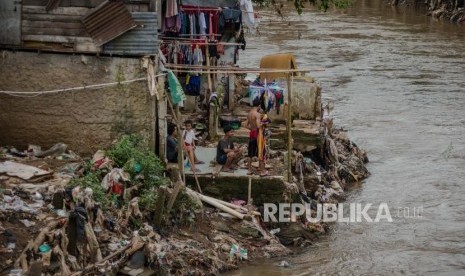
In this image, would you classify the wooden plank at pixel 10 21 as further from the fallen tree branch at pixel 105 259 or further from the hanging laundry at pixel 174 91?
the fallen tree branch at pixel 105 259

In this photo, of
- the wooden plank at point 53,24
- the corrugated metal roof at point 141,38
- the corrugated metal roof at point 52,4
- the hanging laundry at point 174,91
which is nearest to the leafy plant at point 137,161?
the hanging laundry at point 174,91

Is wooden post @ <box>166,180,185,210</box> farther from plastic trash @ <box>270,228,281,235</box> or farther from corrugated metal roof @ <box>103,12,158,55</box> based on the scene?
corrugated metal roof @ <box>103,12,158,55</box>

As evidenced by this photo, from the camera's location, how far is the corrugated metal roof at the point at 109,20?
12367 millimetres

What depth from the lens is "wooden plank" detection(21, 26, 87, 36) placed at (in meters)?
12.6

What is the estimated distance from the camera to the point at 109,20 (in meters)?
12.4

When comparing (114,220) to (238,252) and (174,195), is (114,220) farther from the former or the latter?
(238,252)

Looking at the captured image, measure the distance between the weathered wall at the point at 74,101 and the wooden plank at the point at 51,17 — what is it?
53 centimetres

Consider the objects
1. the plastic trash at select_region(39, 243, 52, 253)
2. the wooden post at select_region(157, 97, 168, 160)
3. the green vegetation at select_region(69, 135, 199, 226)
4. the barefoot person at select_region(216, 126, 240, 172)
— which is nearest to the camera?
the plastic trash at select_region(39, 243, 52, 253)

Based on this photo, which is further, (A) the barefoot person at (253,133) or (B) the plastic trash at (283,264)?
(A) the barefoot person at (253,133)

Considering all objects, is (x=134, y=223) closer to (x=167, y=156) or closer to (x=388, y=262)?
(x=167, y=156)

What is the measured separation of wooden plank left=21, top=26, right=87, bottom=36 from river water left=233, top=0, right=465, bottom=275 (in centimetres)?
433

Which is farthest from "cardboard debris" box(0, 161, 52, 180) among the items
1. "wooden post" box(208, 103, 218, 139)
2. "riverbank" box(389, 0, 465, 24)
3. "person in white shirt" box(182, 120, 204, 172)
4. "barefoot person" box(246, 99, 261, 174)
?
"riverbank" box(389, 0, 465, 24)

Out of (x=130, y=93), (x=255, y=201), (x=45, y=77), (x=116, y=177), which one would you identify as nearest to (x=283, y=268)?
(x=255, y=201)

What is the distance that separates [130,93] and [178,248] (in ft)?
9.35
